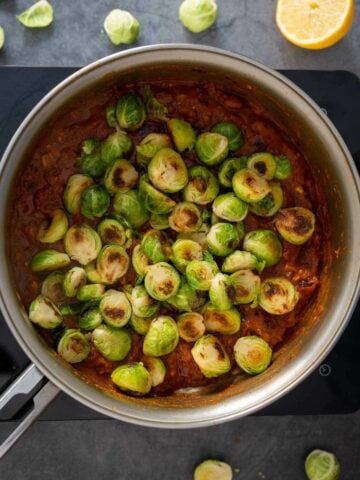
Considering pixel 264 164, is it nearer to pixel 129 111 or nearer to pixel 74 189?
pixel 129 111

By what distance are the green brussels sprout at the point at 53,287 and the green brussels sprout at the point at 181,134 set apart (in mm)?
530

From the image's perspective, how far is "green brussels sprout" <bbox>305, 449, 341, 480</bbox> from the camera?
2164mm

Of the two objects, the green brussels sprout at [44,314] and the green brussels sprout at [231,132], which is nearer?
the green brussels sprout at [44,314]

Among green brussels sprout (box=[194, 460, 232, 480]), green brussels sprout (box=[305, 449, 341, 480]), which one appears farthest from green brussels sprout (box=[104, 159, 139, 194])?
green brussels sprout (box=[305, 449, 341, 480])

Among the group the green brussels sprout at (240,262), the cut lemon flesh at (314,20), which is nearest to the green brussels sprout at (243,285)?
the green brussels sprout at (240,262)

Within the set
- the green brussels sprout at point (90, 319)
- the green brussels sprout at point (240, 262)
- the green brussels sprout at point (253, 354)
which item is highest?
the green brussels sprout at point (90, 319)

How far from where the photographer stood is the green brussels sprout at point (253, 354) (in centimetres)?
196

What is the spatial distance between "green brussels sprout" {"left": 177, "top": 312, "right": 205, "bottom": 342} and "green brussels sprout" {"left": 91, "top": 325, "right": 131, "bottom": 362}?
173 millimetres

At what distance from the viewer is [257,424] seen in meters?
2.25

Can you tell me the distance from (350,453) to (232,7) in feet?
5.18

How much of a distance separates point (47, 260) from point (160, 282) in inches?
13.3

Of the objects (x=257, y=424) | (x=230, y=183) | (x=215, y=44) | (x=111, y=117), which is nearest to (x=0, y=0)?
(x=111, y=117)

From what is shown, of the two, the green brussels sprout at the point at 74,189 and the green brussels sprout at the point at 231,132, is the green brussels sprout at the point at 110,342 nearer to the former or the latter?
the green brussels sprout at the point at 74,189

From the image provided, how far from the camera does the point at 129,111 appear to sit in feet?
6.35
